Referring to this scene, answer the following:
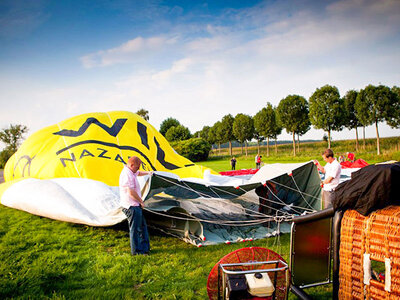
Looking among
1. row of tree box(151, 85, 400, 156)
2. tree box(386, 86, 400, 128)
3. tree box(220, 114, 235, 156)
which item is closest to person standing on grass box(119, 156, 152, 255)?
row of tree box(151, 85, 400, 156)

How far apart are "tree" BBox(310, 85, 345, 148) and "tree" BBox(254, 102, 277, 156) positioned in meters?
7.04

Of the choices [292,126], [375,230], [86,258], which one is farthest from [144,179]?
[292,126]

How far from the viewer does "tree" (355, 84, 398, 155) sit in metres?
24.5

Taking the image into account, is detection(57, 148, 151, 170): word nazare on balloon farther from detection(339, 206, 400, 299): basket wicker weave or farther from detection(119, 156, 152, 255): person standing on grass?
detection(339, 206, 400, 299): basket wicker weave

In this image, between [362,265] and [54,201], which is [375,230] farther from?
[54,201]

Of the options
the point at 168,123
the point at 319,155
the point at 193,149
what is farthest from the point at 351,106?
the point at 168,123

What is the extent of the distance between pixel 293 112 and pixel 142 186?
2956 cm

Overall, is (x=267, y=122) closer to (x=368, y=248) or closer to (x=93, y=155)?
(x=93, y=155)

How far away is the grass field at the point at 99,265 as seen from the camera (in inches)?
121

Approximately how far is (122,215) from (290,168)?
360cm

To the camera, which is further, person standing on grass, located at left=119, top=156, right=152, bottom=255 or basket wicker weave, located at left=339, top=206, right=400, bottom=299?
person standing on grass, located at left=119, top=156, right=152, bottom=255

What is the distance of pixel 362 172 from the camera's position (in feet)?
6.68

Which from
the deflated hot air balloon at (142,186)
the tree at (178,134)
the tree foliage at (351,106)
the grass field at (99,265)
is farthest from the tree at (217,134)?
the grass field at (99,265)

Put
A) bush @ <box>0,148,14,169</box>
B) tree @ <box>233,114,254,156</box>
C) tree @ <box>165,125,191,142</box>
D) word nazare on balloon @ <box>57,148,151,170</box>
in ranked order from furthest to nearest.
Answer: tree @ <box>165,125,191,142</box>, tree @ <box>233,114,254,156</box>, bush @ <box>0,148,14,169</box>, word nazare on balloon @ <box>57,148,151,170</box>
